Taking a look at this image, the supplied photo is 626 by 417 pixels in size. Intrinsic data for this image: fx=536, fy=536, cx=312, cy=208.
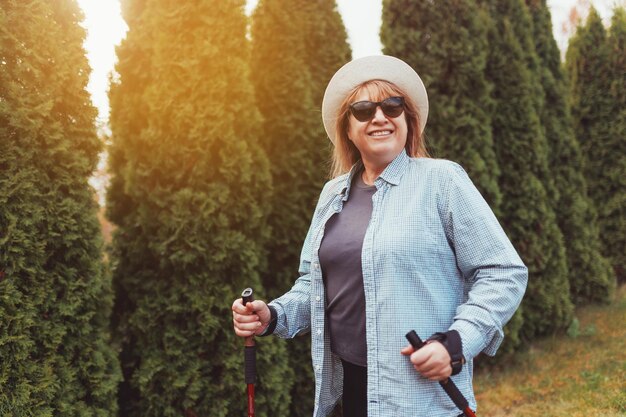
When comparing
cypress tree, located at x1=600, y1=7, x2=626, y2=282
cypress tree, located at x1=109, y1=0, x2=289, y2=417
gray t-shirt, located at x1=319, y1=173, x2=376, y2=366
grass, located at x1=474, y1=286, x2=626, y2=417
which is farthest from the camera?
cypress tree, located at x1=600, y1=7, x2=626, y2=282

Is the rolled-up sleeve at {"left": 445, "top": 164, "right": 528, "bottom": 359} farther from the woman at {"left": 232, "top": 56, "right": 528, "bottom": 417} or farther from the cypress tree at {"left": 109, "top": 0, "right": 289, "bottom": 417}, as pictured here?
the cypress tree at {"left": 109, "top": 0, "right": 289, "bottom": 417}

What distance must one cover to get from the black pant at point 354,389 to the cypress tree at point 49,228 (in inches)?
74.8

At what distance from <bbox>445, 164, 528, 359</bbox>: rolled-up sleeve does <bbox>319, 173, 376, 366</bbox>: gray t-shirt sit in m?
0.35

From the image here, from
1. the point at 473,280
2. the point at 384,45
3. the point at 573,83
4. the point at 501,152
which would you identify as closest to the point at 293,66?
the point at 384,45

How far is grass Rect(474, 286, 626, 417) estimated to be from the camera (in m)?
4.97

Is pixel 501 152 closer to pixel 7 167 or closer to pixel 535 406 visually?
pixel 535 406

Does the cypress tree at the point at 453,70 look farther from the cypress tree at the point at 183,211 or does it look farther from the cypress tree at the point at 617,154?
the cypress tree at the point at 617,154

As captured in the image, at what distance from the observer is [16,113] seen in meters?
3.09

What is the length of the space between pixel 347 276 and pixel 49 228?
2.07 m

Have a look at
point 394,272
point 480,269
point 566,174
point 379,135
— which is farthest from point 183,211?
point 566,174

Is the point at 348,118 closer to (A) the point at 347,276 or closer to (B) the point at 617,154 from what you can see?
(A) the point at 347,276

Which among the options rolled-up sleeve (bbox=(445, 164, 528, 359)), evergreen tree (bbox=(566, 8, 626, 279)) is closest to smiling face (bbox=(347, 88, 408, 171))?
rolled-up sleeve (bbox=(445, 164, 528, 359))

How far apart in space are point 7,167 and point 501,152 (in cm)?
556

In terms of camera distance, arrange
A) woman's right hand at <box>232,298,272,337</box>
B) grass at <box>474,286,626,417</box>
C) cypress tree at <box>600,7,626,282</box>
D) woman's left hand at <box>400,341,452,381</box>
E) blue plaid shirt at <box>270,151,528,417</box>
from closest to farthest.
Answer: woman's left hand at <box>400,341,452,381</box>, blue plaid shirt at <box>270,151,528,417</box>, woman's right hand at <box>232,298,272,337</box>, grass at <box>474,286,626,417</box>, cypress tree at <box>600,7,626,282</box>
